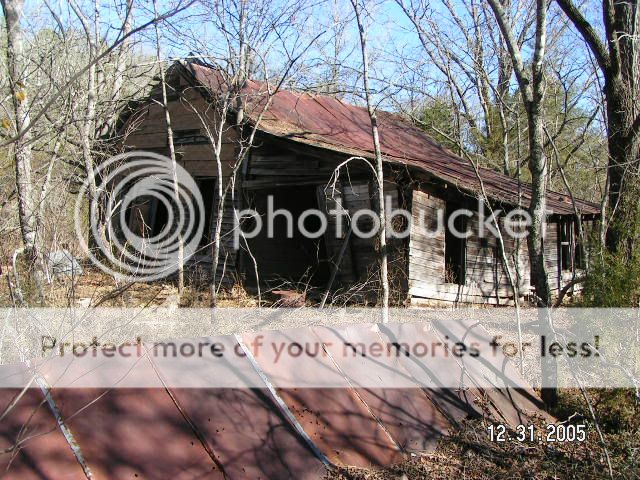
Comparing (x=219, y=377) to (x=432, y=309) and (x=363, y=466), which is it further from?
(x=432, y=309)

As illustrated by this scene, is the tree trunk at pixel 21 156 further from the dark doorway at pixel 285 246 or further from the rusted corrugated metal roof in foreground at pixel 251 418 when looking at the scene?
the dark doorway at pixel 285 246

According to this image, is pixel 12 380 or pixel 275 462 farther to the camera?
pixel 275 462

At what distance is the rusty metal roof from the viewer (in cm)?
1092

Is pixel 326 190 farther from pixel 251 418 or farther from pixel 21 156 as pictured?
pixel 251 418

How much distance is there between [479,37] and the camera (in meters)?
12.5

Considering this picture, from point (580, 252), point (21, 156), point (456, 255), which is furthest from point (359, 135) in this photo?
point (21, 156)

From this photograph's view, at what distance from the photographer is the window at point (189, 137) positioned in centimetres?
1289

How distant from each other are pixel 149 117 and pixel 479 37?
23.4 feet

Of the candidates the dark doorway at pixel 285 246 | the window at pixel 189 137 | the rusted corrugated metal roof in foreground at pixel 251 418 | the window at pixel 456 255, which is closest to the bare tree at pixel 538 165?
the rusted corrugated metal roof in foreground at pixel 251 418

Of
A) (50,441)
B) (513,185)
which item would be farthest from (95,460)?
(513,185)

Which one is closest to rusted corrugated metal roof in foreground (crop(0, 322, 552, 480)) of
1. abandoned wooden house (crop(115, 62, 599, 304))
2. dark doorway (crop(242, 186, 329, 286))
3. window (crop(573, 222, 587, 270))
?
window (crop(573, 222, 587, 270))

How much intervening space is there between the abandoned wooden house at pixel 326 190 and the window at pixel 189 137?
0.07 feet

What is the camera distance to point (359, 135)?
43.8ft

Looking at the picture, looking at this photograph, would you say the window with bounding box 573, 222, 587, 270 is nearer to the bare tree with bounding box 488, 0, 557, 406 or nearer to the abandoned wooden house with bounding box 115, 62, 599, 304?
the abandoned wooden house with bounding box 115, 62, 599, 304
